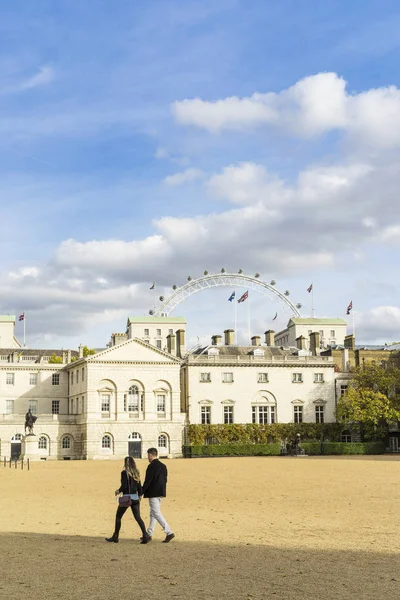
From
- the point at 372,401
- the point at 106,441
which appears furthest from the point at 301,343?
the point at 106,441

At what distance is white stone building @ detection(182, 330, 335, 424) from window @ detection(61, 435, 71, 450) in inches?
509

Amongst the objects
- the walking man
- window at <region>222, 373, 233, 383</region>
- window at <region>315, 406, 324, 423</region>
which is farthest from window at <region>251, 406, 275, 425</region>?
the walking man

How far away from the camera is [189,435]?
8281 cm

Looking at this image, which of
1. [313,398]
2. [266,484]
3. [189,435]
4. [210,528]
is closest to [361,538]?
[210,528]

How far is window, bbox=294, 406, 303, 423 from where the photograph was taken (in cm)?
8712

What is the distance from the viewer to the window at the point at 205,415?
8494 centimetres

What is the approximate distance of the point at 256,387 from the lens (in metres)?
86.8

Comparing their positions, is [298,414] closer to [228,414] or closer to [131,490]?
[228,414]

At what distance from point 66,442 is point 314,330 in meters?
70.5

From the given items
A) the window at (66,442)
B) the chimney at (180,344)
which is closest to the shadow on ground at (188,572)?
the window at (66,442)

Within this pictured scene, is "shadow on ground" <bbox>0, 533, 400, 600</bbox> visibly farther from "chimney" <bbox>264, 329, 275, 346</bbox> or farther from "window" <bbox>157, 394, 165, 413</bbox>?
"chimney" <bbox>264, 329, 275, 346</bbox>

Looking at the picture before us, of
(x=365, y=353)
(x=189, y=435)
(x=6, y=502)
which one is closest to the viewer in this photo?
(x=6, y=502)

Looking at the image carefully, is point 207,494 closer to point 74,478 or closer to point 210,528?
point 210,528

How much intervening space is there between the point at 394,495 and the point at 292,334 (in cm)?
10987
